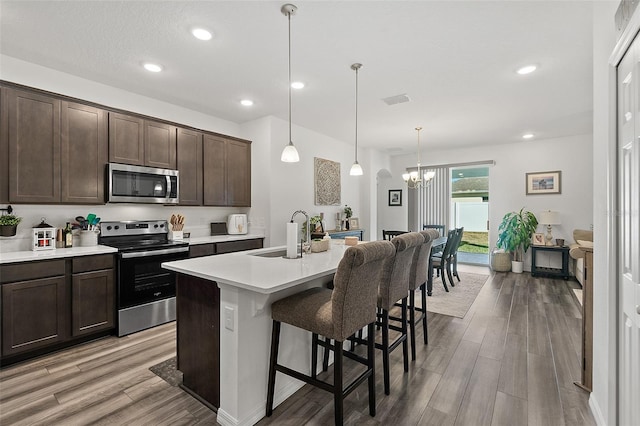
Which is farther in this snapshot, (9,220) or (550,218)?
(550,218)

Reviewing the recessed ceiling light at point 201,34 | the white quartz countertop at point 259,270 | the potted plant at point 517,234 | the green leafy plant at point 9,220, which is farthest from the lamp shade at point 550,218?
the green leafy plant at point 9,220

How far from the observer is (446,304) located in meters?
3.99

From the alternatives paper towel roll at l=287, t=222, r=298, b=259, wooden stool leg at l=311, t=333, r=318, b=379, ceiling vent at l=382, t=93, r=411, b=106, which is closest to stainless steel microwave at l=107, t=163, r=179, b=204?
paper towel roll at l=287, t=222, r=298, b=259

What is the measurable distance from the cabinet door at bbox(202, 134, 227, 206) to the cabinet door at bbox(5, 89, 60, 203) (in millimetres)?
1596

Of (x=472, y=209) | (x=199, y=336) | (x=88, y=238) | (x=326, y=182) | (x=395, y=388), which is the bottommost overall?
(x=395, y=388)

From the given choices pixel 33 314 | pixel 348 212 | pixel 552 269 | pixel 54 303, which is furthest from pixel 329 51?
pixel 552 269

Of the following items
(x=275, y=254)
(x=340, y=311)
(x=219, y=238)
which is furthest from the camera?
(x=219, y=238)

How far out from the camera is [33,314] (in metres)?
2.53

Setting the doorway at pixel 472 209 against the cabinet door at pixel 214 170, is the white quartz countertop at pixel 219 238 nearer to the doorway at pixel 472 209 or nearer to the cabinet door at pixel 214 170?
the cabinet door at pixel 214 170

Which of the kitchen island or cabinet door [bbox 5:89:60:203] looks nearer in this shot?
Result: the kitchen island

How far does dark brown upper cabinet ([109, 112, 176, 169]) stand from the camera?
3.27m

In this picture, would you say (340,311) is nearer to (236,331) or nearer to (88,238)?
(236,331)

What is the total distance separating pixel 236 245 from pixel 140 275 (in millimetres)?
1241

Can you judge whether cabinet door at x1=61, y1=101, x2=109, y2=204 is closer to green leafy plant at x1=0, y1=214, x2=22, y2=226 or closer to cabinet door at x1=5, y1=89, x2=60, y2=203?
cabinet door at x1=5, y1=89, x2=60, y2=203
